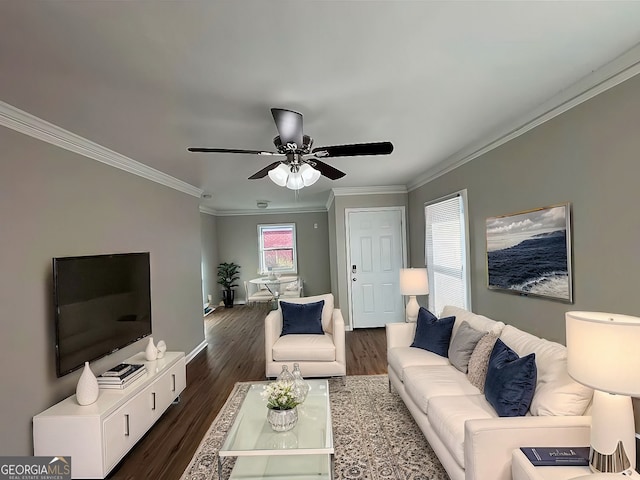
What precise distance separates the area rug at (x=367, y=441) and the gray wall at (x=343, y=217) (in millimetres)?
2585

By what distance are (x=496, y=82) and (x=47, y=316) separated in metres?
3.38

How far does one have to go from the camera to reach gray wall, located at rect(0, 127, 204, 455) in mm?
2217

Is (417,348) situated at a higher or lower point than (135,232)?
lower

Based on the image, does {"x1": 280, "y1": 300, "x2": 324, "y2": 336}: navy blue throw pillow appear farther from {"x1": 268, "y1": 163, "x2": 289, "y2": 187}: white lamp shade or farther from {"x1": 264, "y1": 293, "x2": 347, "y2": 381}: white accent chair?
{"x1": 268, "y1": 163, "x2": 289, "y2": 187}: white lamp shade

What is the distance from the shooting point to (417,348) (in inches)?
134

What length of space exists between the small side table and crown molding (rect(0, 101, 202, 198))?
11.1 ft

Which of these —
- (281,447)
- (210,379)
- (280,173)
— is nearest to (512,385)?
(281,447)

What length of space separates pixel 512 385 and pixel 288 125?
2.06 meters

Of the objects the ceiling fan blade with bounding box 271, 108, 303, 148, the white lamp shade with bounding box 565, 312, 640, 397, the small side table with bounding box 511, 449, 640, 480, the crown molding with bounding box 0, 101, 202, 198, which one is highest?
the crown molding with bounding box 0, 101, 202, 198

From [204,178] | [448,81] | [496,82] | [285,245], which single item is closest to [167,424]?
[204,178]

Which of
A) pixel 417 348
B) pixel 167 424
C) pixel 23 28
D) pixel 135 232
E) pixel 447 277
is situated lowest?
pixel 167 424

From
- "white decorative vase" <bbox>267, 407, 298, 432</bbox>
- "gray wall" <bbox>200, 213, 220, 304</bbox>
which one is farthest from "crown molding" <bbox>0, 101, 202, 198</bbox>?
"gray wall" <bbox>200, 213, 220, 304</bbox>

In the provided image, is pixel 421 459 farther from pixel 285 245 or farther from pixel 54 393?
pixel 285 245

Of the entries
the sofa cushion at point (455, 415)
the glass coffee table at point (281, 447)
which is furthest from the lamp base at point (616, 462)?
the glass coffee table at point (281, 447)
